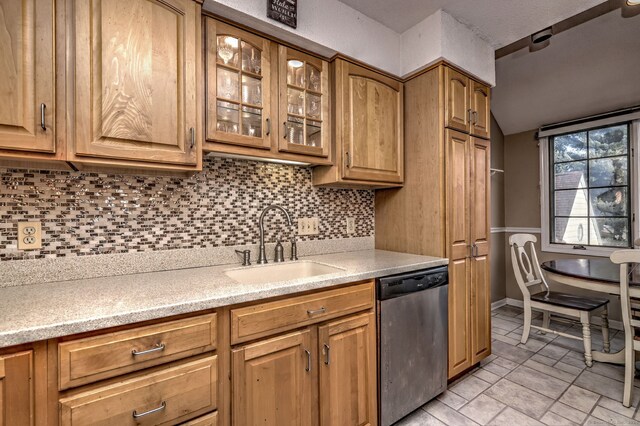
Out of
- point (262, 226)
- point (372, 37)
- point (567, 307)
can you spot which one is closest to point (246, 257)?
point (262, 226)

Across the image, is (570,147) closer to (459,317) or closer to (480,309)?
(480,309)

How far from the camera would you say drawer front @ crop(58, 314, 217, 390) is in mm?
895

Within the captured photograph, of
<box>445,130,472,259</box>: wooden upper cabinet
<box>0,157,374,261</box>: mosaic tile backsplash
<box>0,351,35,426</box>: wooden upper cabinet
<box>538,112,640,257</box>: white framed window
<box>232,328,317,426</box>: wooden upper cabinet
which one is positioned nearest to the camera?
<box>0,351,35,426</box>: wooden upper cabinet

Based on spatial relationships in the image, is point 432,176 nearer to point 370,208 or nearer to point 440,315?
point 370,208

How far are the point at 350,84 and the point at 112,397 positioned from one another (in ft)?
6.37

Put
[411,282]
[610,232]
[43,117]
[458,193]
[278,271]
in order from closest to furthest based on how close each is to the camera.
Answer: [43,117] < [411,282] < [278,271] < [458,193] < [610,232]

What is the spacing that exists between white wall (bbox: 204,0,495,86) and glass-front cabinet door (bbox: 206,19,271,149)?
0.10 metres

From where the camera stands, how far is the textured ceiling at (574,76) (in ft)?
8.26

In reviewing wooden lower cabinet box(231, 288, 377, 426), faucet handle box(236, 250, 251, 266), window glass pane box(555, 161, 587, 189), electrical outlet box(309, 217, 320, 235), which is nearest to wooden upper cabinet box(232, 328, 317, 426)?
wooden lower cabinet box(231, 288, 377, 426)

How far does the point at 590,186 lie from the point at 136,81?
166 inches

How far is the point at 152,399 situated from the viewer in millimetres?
1007

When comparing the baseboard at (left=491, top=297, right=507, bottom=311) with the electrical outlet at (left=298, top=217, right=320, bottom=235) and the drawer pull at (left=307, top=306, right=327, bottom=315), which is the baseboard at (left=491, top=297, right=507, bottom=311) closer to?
the electrical outlet at (left=298, top=217, right=320, bottom=235)

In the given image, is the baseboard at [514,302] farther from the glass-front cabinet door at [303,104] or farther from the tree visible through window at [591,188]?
the glass-front cabinet door at [303,104]

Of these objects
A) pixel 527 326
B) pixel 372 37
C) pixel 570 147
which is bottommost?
pixel 527 326
